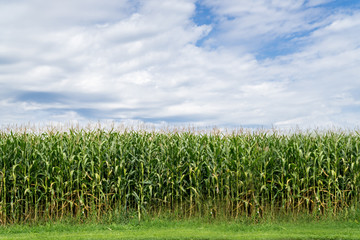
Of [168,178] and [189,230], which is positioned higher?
[168,178]

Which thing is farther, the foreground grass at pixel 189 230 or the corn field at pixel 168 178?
the corn field at pixel 168 178

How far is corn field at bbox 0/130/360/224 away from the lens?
10.9 meters

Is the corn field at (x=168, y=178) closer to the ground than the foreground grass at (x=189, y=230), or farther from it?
farther from it

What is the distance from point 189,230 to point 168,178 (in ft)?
7.37

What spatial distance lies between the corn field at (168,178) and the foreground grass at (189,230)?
65 centimetres

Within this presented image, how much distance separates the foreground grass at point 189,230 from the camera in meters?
8.79

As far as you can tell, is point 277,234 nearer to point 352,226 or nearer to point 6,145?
point 352,226

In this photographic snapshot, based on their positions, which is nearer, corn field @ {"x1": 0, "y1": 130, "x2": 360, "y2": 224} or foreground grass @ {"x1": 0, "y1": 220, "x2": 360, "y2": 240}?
foreground grass @ {"x1": 0, "y1": 220, "x2": 360, "y2": 240}

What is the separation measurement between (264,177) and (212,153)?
1.85 meters

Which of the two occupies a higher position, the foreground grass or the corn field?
the corn field

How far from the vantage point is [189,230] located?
9.34 meters

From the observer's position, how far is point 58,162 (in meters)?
11.4

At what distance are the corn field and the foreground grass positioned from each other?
648 mm

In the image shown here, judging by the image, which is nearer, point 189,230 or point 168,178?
point 189,230
